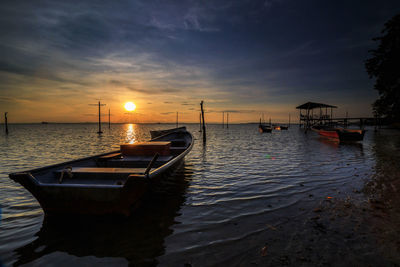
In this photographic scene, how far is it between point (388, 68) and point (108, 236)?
23.3 metres

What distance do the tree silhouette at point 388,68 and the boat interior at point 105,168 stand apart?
2010 cm

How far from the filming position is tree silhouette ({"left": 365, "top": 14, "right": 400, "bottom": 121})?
16.2m

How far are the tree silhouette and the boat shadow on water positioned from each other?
70.1 ft

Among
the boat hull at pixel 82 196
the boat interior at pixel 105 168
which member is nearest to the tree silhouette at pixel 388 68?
the boat interior at pixel 105 168

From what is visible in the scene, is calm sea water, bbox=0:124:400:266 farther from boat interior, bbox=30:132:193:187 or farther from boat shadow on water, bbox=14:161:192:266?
boat interior, bbox=30:132:193:187

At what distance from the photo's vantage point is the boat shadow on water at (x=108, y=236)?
375 cm

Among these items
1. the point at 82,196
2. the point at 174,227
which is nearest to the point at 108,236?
the point at 82,196

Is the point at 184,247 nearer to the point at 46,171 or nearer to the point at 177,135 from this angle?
the point at 46,171

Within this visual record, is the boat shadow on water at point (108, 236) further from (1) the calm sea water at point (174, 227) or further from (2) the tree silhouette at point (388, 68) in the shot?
(2) the tree silhouette at point (388, 68)

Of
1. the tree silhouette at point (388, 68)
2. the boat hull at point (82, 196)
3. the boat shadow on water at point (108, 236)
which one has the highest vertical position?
the tree silhouette at point (388, 68)

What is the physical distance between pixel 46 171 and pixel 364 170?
551 inches

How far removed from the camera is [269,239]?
4.08 meters

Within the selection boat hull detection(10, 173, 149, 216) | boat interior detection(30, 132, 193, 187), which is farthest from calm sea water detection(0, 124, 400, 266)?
boat interior detection(30, 132, 193, 187)

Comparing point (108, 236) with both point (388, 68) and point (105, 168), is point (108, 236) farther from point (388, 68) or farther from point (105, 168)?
point (388, 68)
